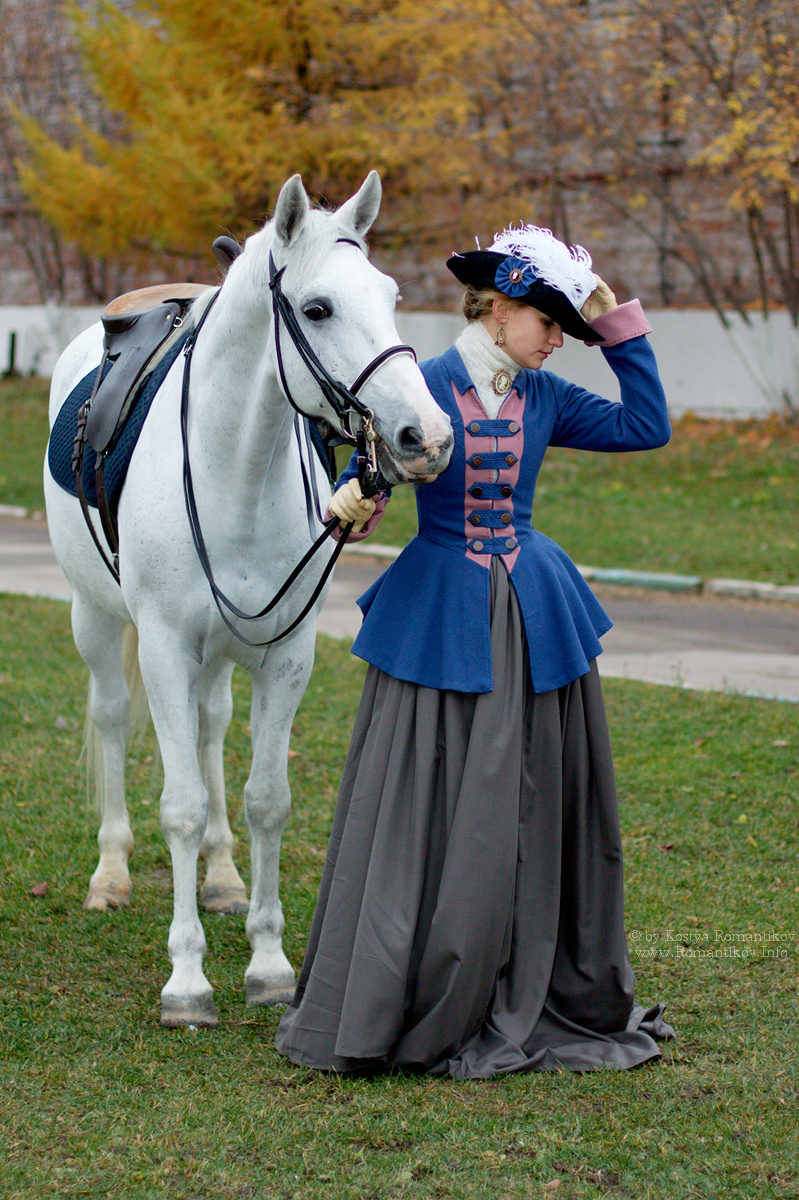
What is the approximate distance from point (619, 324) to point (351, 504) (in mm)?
888

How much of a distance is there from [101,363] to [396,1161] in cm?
282

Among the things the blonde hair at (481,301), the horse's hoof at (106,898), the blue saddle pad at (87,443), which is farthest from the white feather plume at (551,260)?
the horse's hoof at (106,898)

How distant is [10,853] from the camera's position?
518 centimetres

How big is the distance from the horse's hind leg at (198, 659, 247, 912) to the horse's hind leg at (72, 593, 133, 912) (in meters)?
0.30

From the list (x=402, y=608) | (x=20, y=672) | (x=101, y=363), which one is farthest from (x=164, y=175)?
(x=402, y=608)

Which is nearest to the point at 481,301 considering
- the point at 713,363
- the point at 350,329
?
the point at 350,329

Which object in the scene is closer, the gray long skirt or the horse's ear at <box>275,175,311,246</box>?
the horse's ear at <box>275,175,311,246</box>

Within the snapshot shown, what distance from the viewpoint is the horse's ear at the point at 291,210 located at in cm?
312

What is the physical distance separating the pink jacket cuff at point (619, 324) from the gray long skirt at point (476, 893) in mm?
692

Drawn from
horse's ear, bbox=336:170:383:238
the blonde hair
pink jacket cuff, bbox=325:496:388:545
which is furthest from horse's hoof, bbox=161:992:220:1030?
horse's ear, bbox=336:170:383:238

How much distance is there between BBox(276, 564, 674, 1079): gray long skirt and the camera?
3342mm

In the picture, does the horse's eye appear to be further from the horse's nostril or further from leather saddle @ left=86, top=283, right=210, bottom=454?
leather saddle @ left=86, top=283, right=210, bottom=454

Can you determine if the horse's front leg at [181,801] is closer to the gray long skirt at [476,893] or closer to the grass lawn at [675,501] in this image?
the gray long skirt at [476,893]

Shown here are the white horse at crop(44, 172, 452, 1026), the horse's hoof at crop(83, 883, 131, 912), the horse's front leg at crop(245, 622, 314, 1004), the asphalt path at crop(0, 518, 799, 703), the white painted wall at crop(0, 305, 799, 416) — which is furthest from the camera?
the white painted wall at crop(0, 305, 799, 416)
